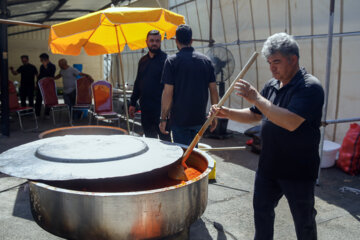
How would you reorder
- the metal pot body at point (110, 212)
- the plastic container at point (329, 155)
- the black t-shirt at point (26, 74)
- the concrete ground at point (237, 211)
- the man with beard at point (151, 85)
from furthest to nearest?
the black t-shirt at point (26, 74) → the plastic container at point (329, 155) → the man with beard at point (151, 85) → the concrete ground at point (237, 211) → the metal pot body at point (110, 212)

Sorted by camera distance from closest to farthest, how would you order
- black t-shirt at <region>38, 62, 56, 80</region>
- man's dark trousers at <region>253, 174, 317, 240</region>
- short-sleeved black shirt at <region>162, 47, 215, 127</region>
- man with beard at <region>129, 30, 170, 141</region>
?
man's dark trousers at <region>253, 174, 317, 240</region>
short-sleeved black shirt at <region>162, 47, 215, 127</region>
man with beard at <region>129, 30, 170, 141</region>
black t-shirt at <region>38, 62, 56, 80</region>

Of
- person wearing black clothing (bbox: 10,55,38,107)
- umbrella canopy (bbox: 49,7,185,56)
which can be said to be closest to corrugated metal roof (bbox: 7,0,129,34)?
person wearing black clothing (bbox: 10,55,38,107)

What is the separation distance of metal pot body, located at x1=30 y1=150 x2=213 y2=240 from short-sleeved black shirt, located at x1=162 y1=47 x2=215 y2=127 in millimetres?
1358

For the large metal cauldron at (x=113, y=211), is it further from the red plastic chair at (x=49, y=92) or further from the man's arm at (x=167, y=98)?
the red plastic chair at (x=49, y=92)

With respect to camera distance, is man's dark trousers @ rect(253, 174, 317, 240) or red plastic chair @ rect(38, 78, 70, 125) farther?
red plastic chair @ rect(38, 78, 70, 125)

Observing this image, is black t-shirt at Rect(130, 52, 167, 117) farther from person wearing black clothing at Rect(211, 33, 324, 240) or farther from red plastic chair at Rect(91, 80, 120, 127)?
red plastic chair at Rect(91, 80, 120, 127)

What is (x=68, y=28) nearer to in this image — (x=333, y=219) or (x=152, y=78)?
(x=152, y=78)

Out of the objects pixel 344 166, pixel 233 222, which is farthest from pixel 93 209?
pixel 344 166

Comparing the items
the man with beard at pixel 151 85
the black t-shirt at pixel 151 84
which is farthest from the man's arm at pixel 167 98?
the black t-shirt at pixel 151 84

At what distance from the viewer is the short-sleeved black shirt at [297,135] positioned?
1770 millimetres

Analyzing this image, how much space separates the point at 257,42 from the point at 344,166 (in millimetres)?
3189

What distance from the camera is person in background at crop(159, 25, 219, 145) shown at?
122 inches

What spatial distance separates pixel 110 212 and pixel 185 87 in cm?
171

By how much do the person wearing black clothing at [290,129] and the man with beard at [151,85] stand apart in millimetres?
1926
